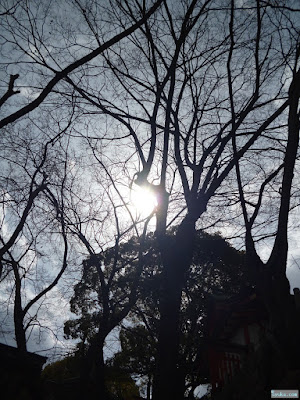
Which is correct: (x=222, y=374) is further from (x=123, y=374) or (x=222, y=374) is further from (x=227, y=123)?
(x=123, y=374)

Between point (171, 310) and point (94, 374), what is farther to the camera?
point (94, 374)

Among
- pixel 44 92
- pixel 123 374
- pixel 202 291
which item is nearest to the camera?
pixel 44 92

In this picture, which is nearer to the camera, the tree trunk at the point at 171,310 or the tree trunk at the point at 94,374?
the tree trunk at the point at 171,310

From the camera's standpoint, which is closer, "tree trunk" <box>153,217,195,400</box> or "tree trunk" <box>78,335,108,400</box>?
"tree trunk" <box>153,217,195,400</box>

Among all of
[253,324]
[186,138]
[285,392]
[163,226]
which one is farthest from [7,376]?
[253,324]

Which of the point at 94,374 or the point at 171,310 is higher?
the point at 171,310

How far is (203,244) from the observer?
56.3 ft

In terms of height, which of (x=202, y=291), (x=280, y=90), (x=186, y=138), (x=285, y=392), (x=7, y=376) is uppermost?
(x=280, y=90)

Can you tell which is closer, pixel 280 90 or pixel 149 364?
pixel 280 90

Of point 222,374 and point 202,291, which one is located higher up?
point 202,291

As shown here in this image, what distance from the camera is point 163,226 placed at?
5645 mm

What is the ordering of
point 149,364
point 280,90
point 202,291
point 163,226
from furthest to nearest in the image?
point 149,364 < point 202,291 < point 280,90 < point 163,226

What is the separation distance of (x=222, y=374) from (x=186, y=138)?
7.75 meters

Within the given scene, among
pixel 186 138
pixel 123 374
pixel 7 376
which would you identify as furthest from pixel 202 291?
pixel 7 376
